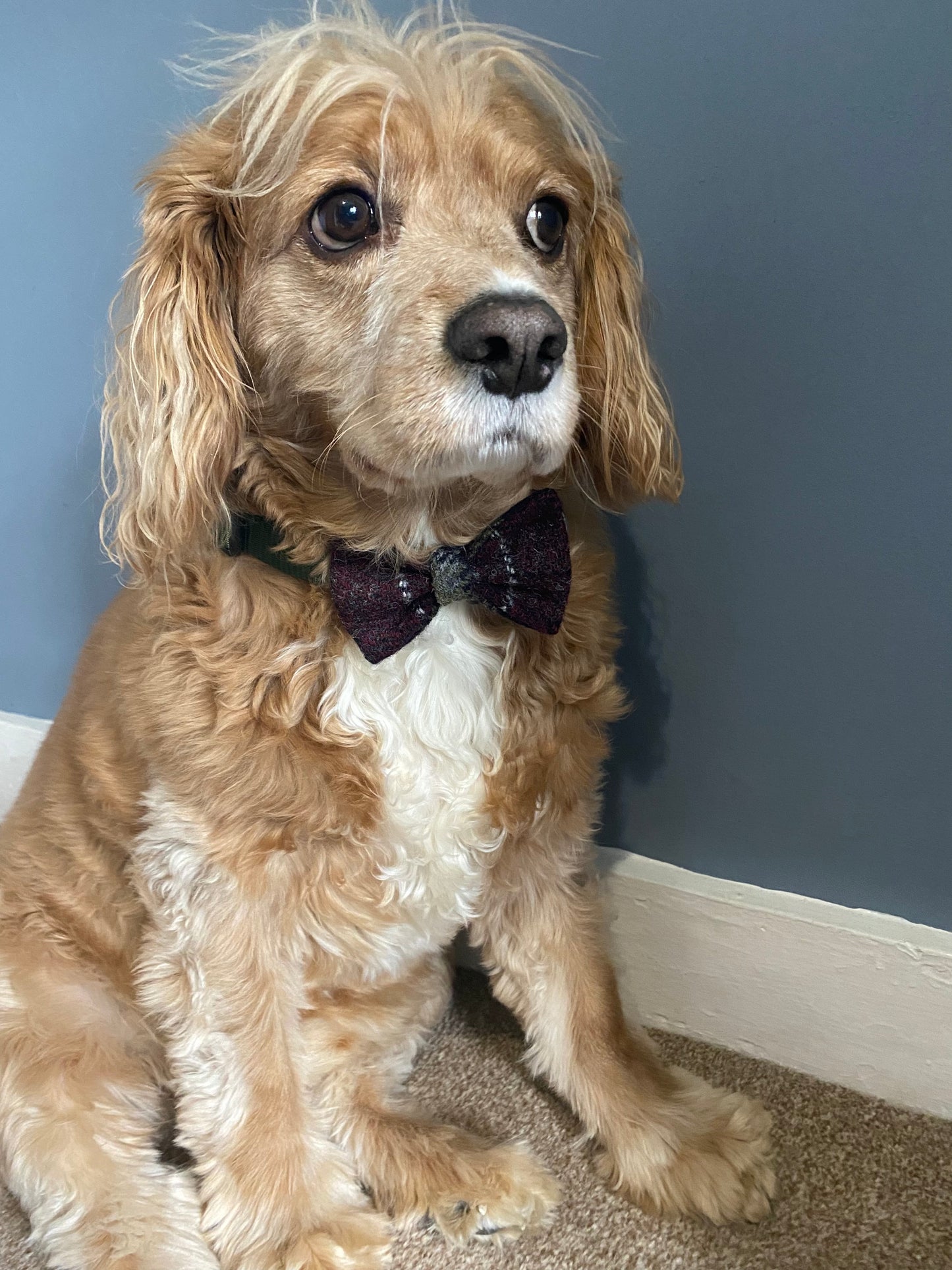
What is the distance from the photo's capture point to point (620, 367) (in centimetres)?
106

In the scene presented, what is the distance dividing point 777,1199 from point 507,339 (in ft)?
3.37

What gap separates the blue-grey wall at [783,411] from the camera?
102 centimetres

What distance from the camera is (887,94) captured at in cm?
99

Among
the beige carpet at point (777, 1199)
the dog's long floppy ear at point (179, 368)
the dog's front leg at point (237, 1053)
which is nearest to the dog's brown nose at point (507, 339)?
the dog's long floppy ear at point (179, 368)

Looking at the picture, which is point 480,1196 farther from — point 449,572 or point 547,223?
point 547,223

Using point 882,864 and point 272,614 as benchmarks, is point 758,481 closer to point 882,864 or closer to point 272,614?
point 882,864

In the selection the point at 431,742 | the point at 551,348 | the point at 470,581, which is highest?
the point at 551,348

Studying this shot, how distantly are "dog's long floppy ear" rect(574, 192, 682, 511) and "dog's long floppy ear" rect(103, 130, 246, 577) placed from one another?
0.39 metres

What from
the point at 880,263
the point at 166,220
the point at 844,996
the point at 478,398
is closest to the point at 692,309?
the point at 880,263

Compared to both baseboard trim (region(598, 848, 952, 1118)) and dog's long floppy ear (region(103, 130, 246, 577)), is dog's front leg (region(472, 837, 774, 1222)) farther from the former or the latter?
dog's long floppy ear (region(103, 130, 246, 577))

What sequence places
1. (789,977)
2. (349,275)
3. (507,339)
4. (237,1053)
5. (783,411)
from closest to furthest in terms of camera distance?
1. (507,339)
2. (349,275)
3. (237,1053)
4. (783,411)
5. (789,977)

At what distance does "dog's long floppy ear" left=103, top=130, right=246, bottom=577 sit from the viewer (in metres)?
0.94

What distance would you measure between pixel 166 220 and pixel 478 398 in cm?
41

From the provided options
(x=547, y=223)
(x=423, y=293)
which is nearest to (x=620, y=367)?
(x=547, y=223)
